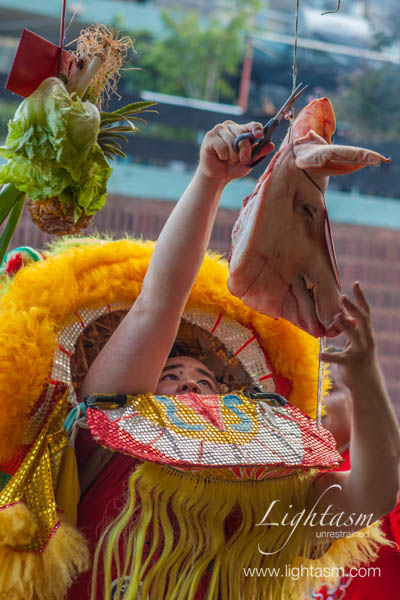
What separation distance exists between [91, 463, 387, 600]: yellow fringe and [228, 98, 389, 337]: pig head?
0.34m

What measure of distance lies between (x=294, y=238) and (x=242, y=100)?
6992 millimetres

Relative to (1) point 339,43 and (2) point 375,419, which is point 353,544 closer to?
(2) point 375,419

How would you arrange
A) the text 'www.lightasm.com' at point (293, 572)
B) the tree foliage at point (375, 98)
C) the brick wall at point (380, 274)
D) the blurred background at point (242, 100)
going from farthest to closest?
the brick wall at point (380, 274)
the tree foliage at point (375, 98)
the blurred background at point (242, 100)
the text 'www.lightasm.com' at point (293, 572)

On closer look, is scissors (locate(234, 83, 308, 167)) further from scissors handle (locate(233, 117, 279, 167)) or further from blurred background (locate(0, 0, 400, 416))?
blurred background (locate(0, 0, 400, 416))

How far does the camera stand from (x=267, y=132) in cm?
116

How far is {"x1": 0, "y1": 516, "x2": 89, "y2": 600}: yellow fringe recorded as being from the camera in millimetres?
1210

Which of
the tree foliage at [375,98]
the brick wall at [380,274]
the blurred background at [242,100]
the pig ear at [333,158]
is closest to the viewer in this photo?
the pig ear at [333,158]

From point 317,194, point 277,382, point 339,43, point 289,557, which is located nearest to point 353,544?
point 289,557

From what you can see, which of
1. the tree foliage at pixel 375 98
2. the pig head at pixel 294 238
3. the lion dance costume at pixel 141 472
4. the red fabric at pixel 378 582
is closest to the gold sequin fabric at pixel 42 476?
the lion dance costume at pixel 141 472

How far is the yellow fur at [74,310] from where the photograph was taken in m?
1.33

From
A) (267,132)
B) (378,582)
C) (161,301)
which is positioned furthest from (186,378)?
(378,582)

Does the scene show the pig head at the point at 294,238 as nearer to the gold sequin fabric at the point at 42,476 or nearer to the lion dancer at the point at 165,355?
the lion dancer at the point at 165,355

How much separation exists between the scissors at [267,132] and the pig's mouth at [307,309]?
0.22 metres

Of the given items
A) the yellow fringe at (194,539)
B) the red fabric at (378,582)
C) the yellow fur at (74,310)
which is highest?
the yellow fur at (74,310)
